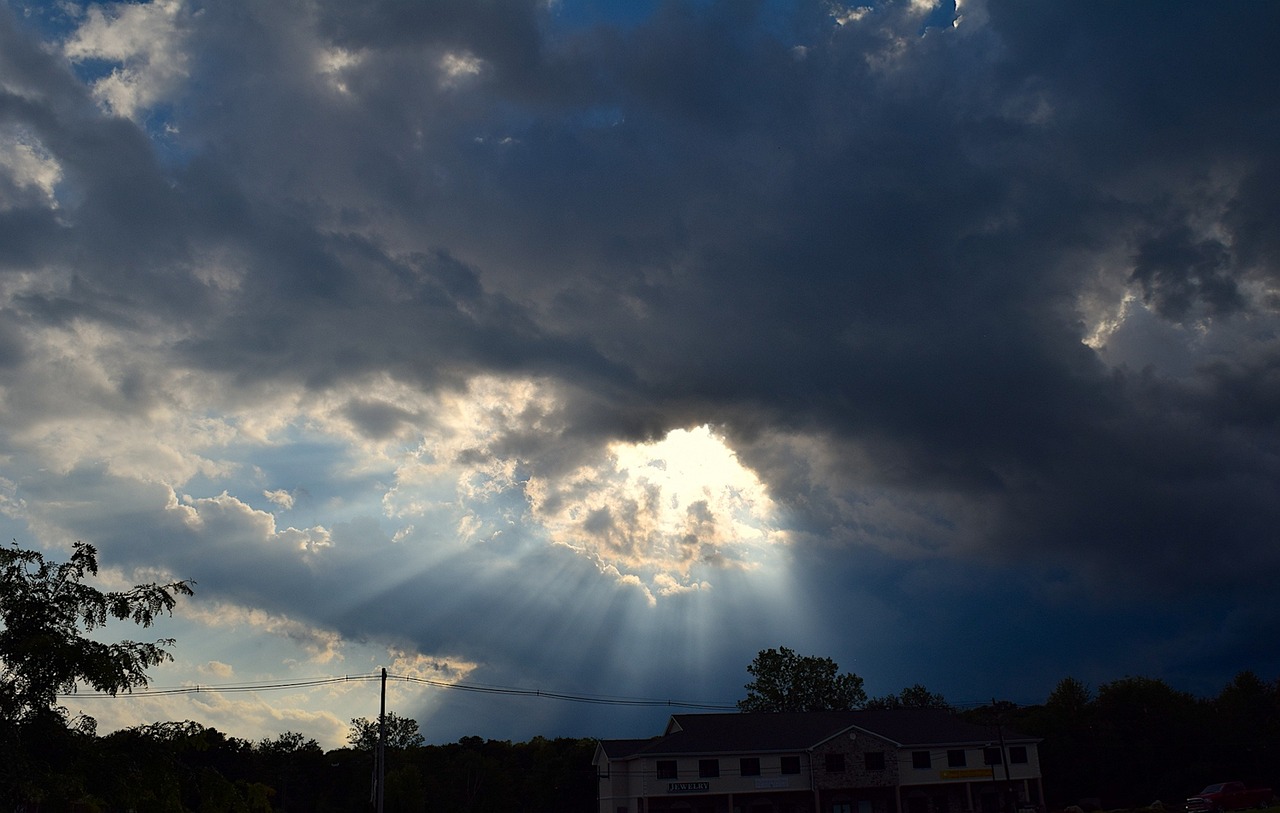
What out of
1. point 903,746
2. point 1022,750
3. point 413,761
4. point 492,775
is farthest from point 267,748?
point 1022,750

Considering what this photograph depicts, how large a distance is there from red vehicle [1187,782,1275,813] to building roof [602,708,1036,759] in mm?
16543

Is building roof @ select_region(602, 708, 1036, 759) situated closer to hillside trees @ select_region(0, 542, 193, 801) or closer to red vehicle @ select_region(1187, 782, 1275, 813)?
red vehicle @ select_region(1187, 782, 1275, 813)

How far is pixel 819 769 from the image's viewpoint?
74.8 meters

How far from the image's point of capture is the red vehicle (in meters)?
58.8

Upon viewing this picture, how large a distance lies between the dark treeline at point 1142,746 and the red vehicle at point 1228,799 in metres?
21.7

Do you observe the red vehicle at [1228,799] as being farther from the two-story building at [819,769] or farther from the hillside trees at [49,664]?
the hillside trees at [49,664]

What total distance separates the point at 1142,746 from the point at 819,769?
34788mm

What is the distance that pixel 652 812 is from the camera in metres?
73.9

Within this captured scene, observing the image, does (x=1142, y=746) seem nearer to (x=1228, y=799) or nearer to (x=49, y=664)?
(x=1228, y=799)

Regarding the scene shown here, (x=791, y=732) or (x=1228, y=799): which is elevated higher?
(x=791, y=732)

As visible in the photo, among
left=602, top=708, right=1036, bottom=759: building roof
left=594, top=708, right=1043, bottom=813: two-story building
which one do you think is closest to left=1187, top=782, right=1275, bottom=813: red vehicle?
left=594, top=708, right=1043, bottom=813: two-story building

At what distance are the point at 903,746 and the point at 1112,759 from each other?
85.5 ft

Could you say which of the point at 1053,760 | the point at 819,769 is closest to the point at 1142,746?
the point at 1053,760

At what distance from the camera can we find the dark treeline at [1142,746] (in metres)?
86.1
